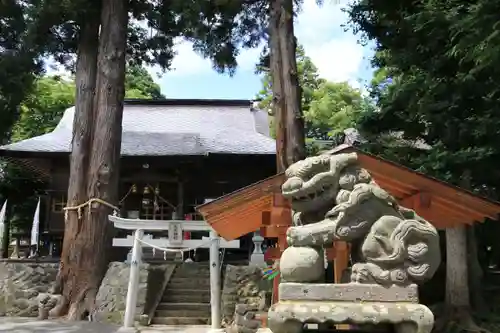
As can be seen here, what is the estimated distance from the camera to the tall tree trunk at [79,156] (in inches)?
473

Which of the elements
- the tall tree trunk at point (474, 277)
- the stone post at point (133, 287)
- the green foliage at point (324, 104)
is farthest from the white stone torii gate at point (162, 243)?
the green foliage at point (324, 104)

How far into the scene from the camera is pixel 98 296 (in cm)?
1179

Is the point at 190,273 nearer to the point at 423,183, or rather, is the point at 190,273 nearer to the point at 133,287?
the point at 133,287

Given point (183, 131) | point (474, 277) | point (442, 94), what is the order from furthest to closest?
point (183, 131)
point (474, 277)
point (442, 94)

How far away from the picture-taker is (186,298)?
12078mm

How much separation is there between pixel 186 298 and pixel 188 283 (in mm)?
535

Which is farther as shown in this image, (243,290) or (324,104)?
(324,104)

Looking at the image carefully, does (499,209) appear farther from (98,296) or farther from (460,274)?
(98,296)

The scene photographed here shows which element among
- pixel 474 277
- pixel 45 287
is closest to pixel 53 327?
pixel 45 287

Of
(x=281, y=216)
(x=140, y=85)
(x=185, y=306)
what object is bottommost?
(x=185, y=306)

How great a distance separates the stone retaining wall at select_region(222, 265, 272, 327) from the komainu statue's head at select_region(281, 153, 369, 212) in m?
6.94

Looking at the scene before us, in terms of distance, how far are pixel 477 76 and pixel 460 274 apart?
4279mm

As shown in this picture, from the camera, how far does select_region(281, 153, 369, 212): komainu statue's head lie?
13.1 feet

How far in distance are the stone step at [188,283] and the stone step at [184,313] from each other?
2.93ft
